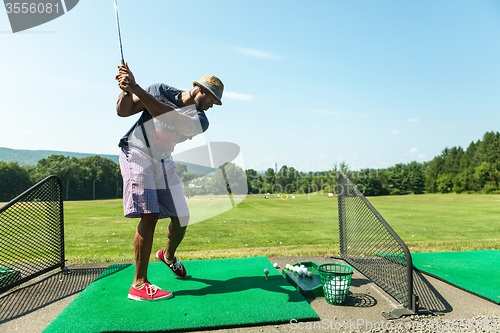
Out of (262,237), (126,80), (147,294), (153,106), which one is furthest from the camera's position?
(262,237)

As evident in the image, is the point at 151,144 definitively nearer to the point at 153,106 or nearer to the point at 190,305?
the point at 153,106

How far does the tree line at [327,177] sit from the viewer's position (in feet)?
223

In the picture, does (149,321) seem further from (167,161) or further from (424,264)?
(424,264)

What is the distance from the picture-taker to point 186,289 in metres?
3.89

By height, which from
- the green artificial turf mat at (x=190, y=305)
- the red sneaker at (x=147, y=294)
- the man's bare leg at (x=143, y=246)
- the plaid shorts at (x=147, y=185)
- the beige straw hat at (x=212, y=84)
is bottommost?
the green artificial turf mat at (x=190, y=305)

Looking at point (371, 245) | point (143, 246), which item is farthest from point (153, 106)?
point (371, 245)

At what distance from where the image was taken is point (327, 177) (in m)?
75.8

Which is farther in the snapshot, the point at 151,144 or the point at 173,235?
the point at 173,235

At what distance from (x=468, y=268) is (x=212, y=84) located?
4.76 m

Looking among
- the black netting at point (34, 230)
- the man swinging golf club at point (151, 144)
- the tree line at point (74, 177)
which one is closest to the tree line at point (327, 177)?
the tree line at point (74, 177)

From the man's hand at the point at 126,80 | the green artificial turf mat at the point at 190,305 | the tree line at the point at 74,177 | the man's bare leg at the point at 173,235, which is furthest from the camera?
the tree line at the point at 74,177

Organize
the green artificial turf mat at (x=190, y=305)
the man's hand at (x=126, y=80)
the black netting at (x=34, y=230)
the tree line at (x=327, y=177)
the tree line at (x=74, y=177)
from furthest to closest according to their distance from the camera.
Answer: the tree line at (x=74, y=177), the tree line at (x=327, y=177), the black netting at (x=34, y=230), the man's hand at (x=126, y=80), the green artificial turf mat at (x=190, y=305)

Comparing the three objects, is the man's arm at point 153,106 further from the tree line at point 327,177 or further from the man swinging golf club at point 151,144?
the tree line at point 327,177

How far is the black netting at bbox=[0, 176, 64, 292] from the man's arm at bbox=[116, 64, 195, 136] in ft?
6.93
